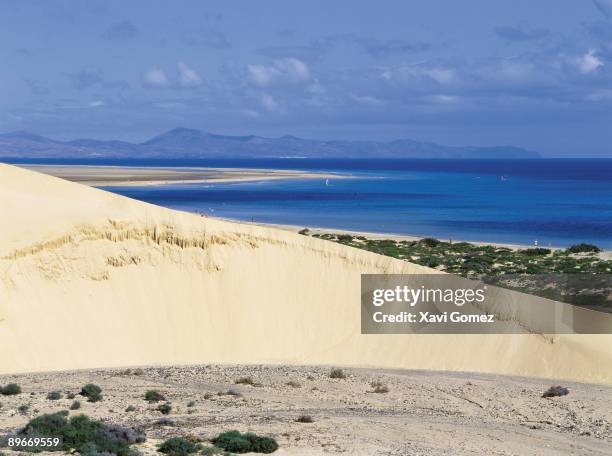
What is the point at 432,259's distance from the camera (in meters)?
43.7

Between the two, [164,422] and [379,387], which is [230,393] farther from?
[379,387]

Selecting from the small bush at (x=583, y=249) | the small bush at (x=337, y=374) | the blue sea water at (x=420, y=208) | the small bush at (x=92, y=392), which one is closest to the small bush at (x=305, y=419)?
the small bush at (x=92, y=392)

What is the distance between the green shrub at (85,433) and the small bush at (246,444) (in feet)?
3.98

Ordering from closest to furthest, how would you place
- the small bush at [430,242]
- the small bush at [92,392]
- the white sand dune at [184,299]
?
the small bush at [92,392]
the white sand dune at [184,299]
the small bush at [430,242]

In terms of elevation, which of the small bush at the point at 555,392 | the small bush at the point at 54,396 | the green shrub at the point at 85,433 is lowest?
the small bush at the point at 555,392

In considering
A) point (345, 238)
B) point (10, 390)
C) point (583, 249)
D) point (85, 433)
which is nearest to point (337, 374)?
point (10, 390)

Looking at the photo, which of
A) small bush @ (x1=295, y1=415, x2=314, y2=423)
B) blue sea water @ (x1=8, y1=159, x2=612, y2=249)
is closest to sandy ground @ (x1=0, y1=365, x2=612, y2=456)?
small bush @ (x1=295, y1=415, x2=314, y2=423)

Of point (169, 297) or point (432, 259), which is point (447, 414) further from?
point (432, 259)

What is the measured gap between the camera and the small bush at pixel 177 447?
44.0 ft

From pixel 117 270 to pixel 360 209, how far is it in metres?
63.8

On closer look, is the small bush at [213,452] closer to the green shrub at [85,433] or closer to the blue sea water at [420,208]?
the green shrub at [85,433]

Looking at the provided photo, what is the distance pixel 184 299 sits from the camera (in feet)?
81.6

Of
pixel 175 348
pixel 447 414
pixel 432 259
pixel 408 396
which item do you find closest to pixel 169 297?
pixel 175 348

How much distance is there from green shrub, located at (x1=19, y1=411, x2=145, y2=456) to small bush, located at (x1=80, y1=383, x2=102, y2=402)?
2.30 metres
